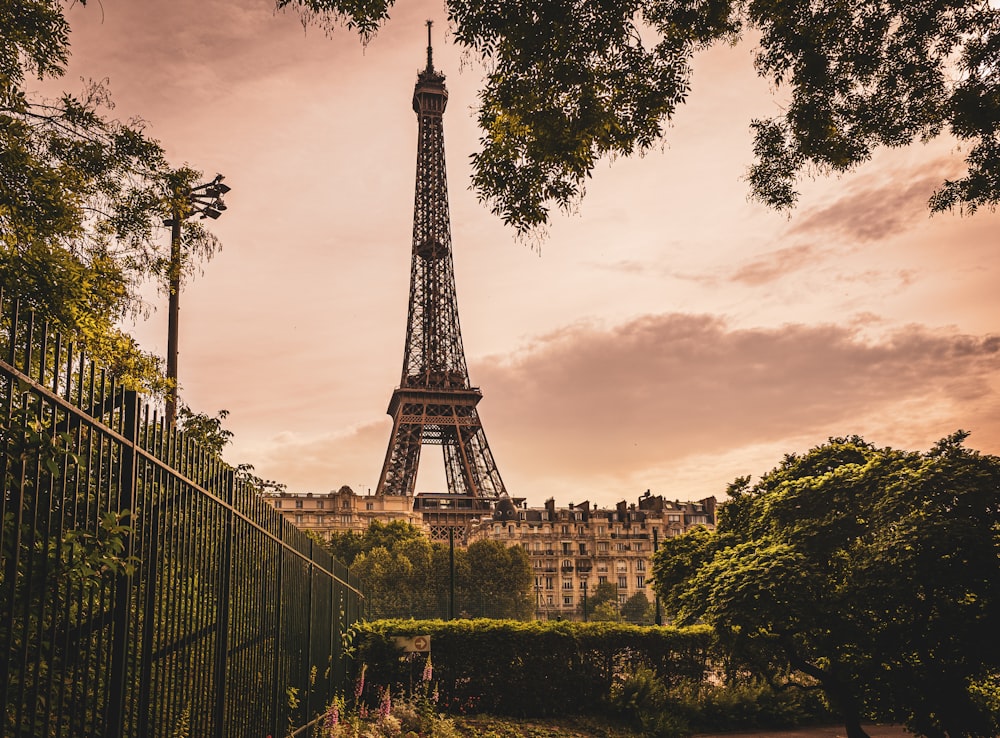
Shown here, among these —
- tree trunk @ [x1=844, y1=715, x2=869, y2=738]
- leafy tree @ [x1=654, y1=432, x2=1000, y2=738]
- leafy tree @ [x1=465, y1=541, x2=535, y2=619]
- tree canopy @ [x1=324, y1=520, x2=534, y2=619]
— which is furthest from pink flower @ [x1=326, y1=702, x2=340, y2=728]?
leafy tree @ [x1=465, y1=541, x2=535, y2=619]

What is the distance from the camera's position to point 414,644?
58.2 feet

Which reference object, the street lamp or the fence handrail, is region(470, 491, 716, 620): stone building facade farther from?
the fence handrail

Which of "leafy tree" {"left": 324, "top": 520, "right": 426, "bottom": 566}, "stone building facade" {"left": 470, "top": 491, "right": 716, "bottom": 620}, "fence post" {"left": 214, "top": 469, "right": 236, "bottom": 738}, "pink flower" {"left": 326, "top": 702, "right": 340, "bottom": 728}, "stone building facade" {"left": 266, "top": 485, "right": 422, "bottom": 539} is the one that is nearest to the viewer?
"fence post" {"left": 214, "top": 469, "right": 236, "bottom": 738}

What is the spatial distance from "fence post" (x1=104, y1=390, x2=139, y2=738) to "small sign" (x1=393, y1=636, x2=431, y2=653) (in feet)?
44.0

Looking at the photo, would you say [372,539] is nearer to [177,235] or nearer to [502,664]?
[502,664]

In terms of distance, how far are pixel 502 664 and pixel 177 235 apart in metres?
10.3

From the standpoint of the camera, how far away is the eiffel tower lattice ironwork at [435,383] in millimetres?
77062

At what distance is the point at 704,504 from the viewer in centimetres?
12194

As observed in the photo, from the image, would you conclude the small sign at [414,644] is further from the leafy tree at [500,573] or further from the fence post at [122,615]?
the leafy tree at [500,573]

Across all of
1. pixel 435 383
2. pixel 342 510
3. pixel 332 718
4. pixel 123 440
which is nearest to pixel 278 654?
pixel 332 718

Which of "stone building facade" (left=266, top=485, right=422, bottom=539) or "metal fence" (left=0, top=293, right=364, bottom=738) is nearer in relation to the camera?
"metal fence" (left=0, top=293, right=364, bottom=738)

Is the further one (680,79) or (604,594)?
(604,594)

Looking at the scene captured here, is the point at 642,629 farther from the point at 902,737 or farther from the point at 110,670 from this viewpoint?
the point at 110,670

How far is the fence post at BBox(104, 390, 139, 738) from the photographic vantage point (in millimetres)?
3943
